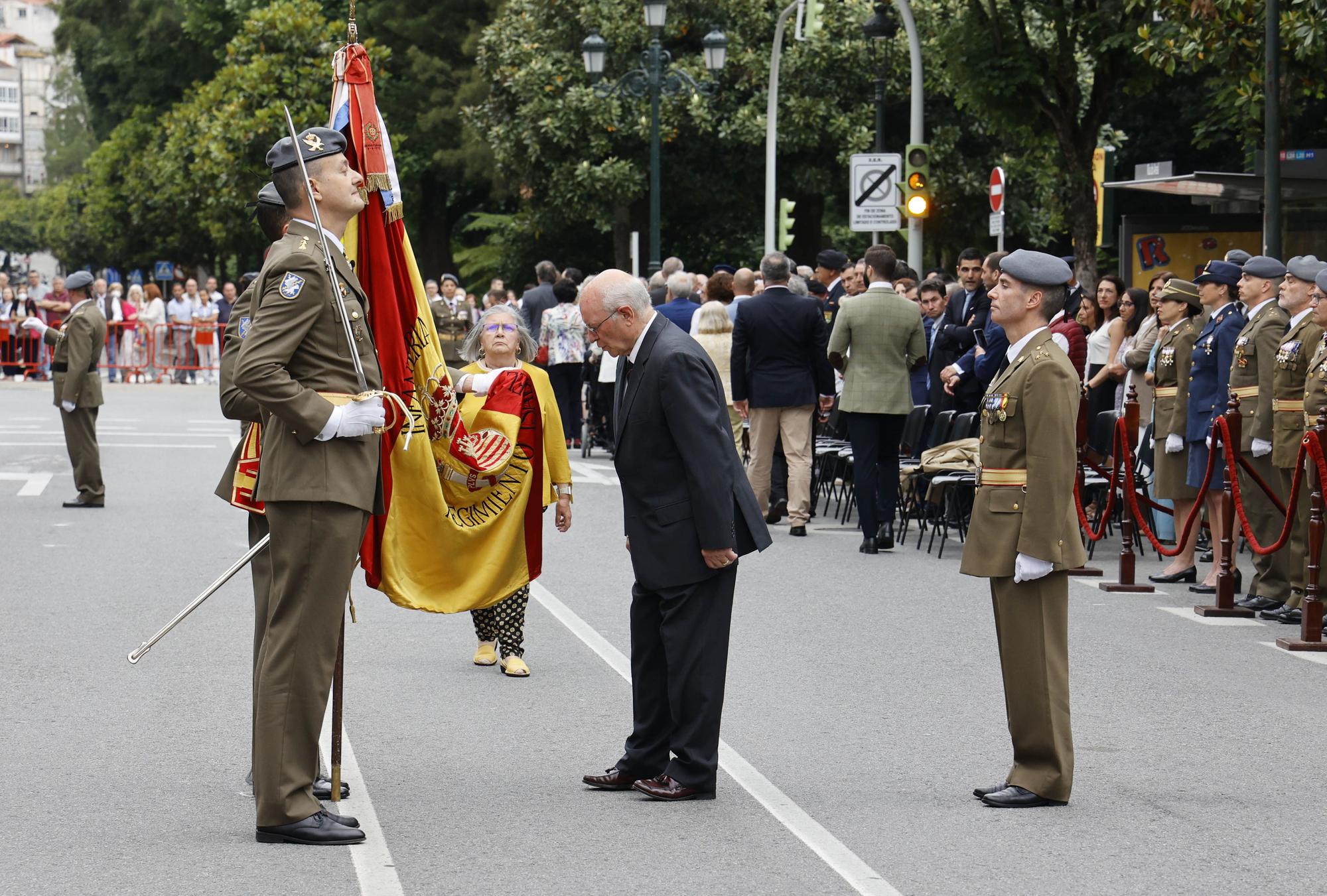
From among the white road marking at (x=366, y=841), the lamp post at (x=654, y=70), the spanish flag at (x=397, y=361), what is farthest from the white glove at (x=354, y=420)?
the lamp post at (x=654, y=70)

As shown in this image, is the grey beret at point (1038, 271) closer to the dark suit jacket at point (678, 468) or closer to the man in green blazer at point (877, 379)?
the dark suit jacket at point (678, 468)

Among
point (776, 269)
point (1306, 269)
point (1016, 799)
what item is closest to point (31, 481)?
point (776, 269)

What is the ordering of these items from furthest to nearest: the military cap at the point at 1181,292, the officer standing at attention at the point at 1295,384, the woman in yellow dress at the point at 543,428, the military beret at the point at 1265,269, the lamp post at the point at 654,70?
the lamp post at the point at 654,70 < the military cap at the point at 1181,292 < the military beret at the point at 1265,269 < the officer standing at attention at the point at 1295,384 < the woman in yellow dress at the point at 543,428

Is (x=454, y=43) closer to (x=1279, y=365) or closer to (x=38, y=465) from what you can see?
(x=38, y=465)

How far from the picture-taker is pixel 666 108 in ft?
118

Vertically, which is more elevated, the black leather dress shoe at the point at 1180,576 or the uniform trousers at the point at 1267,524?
the uniform trousers at the point at 1267,524

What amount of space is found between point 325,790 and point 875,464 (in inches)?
311

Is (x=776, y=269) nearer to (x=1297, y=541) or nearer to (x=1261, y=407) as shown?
(x=1261, y=407)

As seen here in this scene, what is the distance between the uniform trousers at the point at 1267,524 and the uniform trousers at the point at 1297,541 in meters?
0.06

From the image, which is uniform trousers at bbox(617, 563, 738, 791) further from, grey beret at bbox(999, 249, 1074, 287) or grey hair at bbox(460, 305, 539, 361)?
grey hair at bbox(460, 305, 539, 361)

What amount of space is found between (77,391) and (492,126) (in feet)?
76.8

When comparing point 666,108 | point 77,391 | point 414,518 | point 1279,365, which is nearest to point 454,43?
point 666,108

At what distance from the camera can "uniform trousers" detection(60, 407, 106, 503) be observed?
15.8 meters

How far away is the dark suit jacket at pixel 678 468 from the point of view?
6461 millimetres
